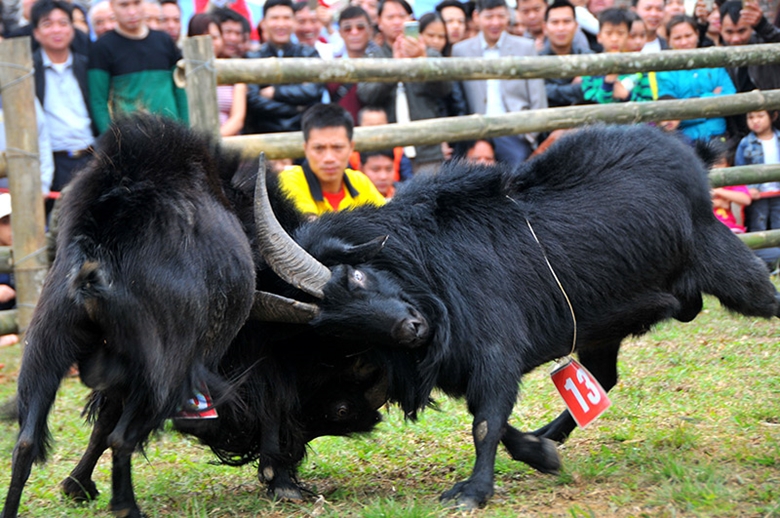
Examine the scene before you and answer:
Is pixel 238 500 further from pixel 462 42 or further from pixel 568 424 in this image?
pixel 462 42

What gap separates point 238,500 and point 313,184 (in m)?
2.22

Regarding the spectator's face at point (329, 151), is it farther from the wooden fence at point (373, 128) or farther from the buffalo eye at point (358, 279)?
the buffalo eye at point (358, 279)

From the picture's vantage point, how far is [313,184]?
5879 millimetres

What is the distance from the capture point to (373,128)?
281 inches

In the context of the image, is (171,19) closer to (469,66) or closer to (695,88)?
(469,66)

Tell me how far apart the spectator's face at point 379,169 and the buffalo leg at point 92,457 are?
3669 millimetres

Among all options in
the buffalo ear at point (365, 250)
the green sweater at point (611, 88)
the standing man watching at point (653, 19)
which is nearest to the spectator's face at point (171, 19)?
the green sweater at point (611, 88)

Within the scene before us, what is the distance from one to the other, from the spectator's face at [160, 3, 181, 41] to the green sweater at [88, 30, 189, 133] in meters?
1.24

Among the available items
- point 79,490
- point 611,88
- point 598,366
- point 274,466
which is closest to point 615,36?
point 611,88

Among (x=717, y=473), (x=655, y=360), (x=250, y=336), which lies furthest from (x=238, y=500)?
(x=655, y=360)

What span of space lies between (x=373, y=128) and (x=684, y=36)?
13.4 ft

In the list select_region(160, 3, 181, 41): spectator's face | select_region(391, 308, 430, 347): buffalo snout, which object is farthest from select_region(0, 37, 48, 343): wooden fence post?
select_region(391, 308, 430, 347): buffalo snout

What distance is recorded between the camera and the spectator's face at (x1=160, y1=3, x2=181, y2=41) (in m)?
8.08

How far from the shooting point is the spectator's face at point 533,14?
9.37 meters
